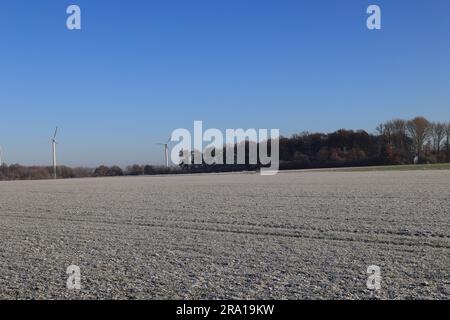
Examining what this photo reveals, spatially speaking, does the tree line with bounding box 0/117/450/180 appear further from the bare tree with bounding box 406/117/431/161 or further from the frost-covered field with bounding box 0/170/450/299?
the frost-covered field with bounding box 0/170/450/299

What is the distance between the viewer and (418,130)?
14612cm

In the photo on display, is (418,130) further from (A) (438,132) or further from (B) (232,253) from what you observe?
(B) (232,253)

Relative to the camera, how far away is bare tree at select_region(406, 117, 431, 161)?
142 meters

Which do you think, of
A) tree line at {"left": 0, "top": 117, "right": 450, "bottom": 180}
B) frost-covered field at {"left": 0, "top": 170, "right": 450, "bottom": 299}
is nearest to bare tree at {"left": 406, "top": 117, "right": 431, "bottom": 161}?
tree line at {"left": 0, "top": 117, "right": 450, "bottom": 180}

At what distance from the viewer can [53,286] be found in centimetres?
870

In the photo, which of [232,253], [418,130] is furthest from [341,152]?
→ [232,253]

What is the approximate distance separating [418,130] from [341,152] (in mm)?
27250

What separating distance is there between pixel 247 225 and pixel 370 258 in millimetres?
6397

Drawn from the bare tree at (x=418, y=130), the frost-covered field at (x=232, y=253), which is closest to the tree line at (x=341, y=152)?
the bare tree at (x=418, y=130)

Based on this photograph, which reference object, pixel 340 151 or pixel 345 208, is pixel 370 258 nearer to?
pixel 345 208

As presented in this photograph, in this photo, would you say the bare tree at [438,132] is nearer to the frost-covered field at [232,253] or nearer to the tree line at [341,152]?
the tree line at [341,152]

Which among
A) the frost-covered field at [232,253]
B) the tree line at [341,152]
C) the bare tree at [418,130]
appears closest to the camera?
the frost-covered field at [232,253]

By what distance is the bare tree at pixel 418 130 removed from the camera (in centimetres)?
14239
